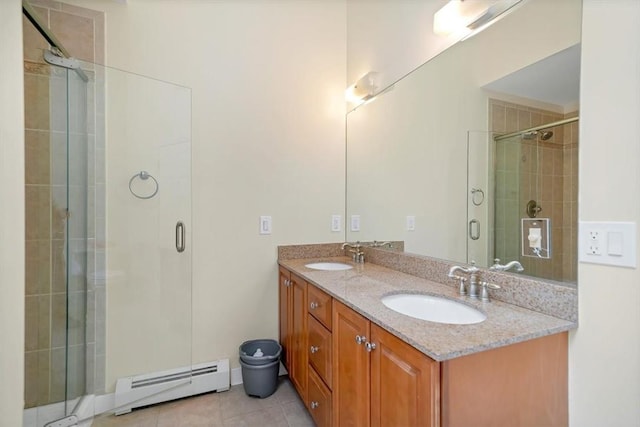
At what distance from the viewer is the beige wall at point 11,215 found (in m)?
1.13

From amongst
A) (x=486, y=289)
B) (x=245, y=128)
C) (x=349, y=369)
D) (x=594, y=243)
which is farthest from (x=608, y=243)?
(x=245, y=128)

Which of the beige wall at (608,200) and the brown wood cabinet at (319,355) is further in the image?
the brown wood cabinet at (319,355)

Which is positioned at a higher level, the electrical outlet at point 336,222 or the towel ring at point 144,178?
the towel ring at point 144,178

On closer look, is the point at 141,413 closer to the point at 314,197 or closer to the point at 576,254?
the point at 314,197

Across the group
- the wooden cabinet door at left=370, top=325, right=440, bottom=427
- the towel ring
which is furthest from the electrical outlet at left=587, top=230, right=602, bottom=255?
the towel ring

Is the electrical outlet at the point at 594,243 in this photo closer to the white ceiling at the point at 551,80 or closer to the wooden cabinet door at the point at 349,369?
the white ceiling at the point at 551,80

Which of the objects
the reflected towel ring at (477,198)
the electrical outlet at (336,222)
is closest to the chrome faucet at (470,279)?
the reflected towel ring at (477,198)

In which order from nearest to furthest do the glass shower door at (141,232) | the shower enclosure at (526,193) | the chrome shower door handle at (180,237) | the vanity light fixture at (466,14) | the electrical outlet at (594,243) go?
the electrical outlet at (594,243), the shower enclosure at (526,193), the vanity light fixture at (466,14), the glass shower door at (141,232), the chrome shower door handle at (180,237)

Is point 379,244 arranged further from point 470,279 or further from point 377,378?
point 377,378

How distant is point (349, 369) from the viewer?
1.21 m

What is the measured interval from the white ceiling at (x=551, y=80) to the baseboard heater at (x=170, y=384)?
2.29m

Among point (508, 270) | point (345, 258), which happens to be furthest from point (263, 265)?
point (508, 270)

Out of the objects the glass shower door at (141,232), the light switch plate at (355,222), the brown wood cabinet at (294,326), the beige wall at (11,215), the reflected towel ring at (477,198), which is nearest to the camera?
the beige wall at (11,215)

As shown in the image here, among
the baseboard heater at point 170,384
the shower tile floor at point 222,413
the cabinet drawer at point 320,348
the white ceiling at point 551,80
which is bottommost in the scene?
the shower tile floor at point 222,413
